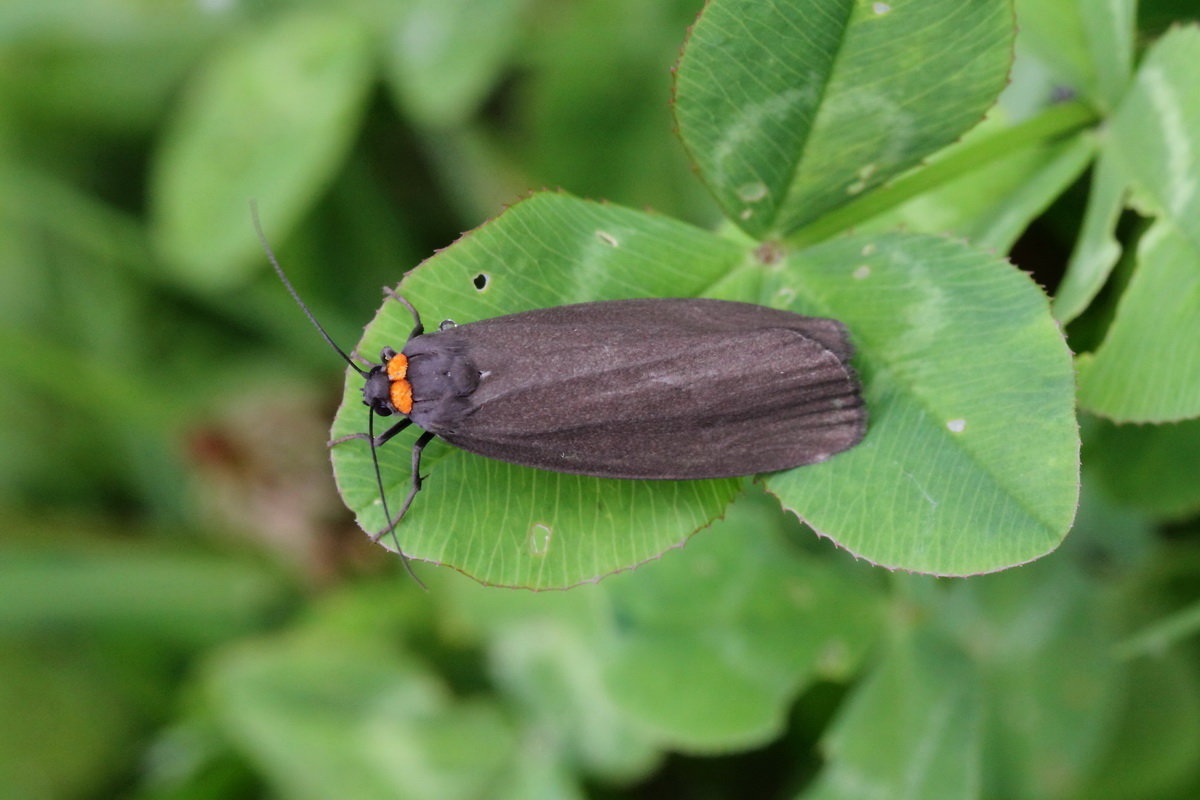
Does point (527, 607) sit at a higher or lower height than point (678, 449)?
lower

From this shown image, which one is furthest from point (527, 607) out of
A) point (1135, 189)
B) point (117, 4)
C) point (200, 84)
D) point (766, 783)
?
point (117, 4)

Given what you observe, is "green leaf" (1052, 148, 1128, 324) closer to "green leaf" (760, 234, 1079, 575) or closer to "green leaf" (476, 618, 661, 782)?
"green leaf" (760, 234, 1079, 575)

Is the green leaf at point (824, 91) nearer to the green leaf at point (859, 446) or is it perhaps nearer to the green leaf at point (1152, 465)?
the green leaf at point (859, 446)

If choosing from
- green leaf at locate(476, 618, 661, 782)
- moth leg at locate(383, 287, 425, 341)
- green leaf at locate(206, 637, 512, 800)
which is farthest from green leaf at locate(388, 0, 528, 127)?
moth leg at locate(383, 287, 425, 341)

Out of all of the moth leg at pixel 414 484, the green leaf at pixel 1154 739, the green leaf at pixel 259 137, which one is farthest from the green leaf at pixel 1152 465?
the green leaf at pixel 259 137

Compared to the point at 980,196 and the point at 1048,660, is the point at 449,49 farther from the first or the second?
the point at 1048,660

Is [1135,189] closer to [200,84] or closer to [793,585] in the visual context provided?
[793,585]
